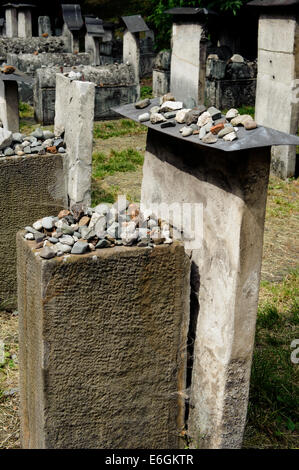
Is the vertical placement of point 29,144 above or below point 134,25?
below

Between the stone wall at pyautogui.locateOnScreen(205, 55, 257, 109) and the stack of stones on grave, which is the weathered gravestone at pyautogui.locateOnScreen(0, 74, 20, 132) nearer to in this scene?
the stack of stones on grave

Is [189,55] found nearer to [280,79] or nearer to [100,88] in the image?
[100,88]

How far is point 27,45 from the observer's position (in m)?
15.7

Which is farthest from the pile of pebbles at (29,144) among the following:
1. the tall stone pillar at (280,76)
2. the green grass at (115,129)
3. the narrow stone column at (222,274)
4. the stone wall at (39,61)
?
the stone wall at (39,61)

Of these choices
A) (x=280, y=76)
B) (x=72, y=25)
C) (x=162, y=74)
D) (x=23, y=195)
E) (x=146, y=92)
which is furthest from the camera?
(x=72, y=25)

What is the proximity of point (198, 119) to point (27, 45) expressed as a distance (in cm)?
1382

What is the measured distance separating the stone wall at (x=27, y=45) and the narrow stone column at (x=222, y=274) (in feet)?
42.9

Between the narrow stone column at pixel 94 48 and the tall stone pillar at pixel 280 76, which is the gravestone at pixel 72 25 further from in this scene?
the tall stone pillar at pixel 280 76

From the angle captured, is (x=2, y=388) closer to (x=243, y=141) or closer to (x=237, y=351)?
(x=237, y=351)

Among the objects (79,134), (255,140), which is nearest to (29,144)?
(79,134)

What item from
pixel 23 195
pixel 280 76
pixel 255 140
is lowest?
pixel 23 195

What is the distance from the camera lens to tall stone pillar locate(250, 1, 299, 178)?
25.6ft

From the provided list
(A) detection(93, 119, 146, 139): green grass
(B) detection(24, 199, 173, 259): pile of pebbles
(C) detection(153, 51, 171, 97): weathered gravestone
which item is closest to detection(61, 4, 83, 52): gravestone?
(C) detection(153, 51, 171, 97): weathered gravestone

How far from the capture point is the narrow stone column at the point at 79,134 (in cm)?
507
